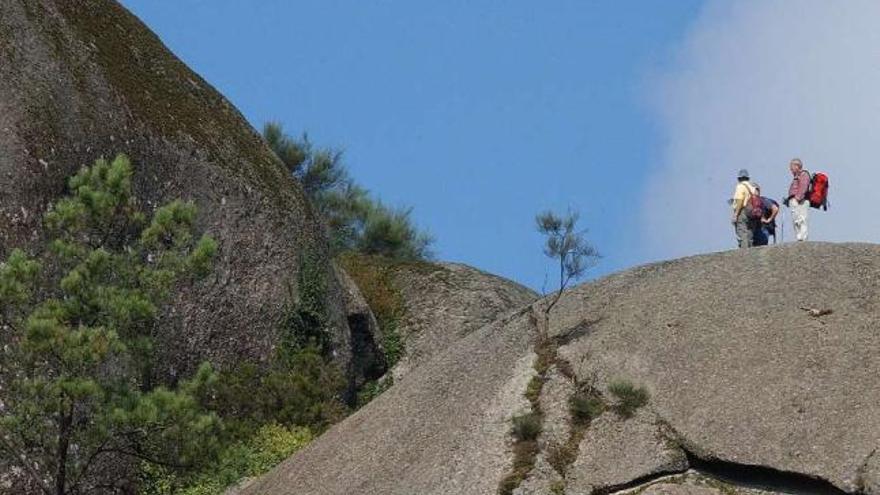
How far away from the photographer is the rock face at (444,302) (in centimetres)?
4162

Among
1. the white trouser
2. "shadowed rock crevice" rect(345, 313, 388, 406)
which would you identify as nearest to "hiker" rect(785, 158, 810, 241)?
the white trouser

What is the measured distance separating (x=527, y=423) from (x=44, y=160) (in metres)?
10.1

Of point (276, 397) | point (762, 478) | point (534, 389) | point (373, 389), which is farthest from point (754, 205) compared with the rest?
point (373, 389)

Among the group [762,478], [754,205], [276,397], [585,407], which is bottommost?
[762,478]

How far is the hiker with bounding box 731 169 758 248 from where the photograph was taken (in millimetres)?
31062

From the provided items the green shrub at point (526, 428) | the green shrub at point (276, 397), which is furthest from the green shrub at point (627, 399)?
the green shrub at point (276, 397)

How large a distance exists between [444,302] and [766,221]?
12.7 meters

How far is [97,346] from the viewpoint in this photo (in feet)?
77.5

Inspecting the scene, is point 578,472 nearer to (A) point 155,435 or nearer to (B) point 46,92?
(A) point 155,435

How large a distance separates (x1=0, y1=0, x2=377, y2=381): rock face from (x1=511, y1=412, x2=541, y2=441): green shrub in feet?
28.7

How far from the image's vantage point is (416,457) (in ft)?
82.9

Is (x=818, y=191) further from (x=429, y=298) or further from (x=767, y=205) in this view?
(x=429, y=298)

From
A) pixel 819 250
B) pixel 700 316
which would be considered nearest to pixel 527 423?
pixel 700 316

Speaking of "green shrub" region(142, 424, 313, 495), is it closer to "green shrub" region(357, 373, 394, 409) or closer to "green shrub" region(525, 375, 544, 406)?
"green shrub" region(525, 375, 544, 406)
